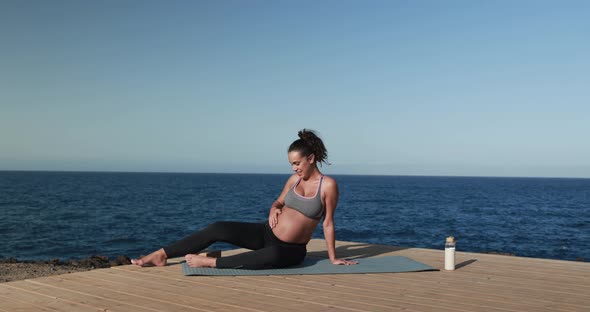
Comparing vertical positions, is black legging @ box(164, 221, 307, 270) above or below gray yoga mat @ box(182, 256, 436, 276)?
above

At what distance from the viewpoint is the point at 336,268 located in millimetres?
5180

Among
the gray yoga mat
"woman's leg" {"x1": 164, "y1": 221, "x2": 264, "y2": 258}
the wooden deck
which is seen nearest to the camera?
A: the wooden deck

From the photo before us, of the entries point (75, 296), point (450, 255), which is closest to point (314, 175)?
point (450, 255)

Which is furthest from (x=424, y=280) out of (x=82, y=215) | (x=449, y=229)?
(x=82, y=215)

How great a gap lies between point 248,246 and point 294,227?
536 millimetres

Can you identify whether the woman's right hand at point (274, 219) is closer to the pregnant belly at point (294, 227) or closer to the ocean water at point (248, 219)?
the pregnant belly at point (294, 227)

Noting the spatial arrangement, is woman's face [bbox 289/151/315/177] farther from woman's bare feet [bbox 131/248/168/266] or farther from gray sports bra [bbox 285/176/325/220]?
woman's bare feet [bbox 131/248/168/266]

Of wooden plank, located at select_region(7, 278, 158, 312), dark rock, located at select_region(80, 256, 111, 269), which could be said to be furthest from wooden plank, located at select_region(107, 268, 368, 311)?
dark rock, located at select_region(80, 256, 111, 269)

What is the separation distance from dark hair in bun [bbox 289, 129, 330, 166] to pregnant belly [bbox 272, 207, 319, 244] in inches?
23.7

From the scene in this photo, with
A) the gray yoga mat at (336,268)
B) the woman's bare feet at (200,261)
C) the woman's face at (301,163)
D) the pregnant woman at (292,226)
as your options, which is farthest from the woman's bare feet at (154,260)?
the woman's face at (301,163)

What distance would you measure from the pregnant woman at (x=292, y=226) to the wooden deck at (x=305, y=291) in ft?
0.82

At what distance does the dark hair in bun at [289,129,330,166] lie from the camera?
516cm

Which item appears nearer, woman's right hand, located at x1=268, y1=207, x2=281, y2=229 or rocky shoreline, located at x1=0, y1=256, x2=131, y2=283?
woman's right hand, located at x1=268, y1=207, x2=281, y2=229

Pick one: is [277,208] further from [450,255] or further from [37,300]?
[37,300]
